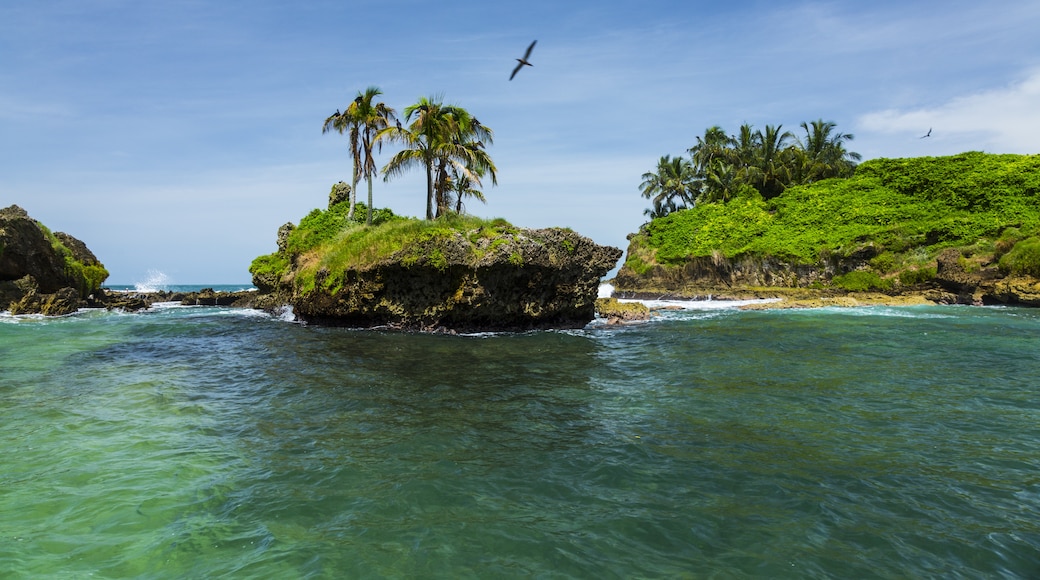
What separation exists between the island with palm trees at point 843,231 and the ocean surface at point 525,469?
26433 millimetres

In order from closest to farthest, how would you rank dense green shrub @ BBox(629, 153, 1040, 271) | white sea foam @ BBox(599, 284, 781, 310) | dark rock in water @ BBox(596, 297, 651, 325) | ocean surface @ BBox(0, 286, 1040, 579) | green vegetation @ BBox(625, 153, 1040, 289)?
ocean surface @ BBox(0, 286, 1040, 579) < dark rock in water @ BBox(596, 297, 651, 325) < white sea foam @ BBox(599, 284, 781, 310) < green vegetation @ BBox(625, 153, 1040, 289) < dense green shrub @ BBox(629, 153, 1040, 271)

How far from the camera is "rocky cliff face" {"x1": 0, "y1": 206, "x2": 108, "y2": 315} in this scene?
94.3ft

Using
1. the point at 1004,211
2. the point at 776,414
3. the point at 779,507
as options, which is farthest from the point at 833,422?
the point at 1004,211

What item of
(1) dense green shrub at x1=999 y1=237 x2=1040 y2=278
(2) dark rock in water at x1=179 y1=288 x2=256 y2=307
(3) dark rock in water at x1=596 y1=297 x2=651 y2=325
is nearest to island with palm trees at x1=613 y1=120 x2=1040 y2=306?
(1) dense green shrub at x1=999 y1=237 x2=1040 y2=278

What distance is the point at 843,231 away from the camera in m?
43.9

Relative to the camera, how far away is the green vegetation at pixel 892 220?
36875 mm

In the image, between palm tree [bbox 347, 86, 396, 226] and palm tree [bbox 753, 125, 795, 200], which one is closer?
palm tree [bbox 347, 86, 396, 226]

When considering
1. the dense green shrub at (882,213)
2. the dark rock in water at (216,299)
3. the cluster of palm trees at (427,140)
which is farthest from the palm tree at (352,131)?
the dense green shrub at (882,213)

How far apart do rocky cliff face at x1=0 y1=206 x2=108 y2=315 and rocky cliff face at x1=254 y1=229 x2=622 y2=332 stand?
19.2 m

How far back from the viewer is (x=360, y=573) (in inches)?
151

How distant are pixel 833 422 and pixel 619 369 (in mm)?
5215

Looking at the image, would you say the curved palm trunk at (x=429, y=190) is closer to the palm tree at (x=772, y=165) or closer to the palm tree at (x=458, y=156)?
the palm tree at (x=458, y=156)

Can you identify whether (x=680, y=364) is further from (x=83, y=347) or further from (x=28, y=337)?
(x=28, y=337)

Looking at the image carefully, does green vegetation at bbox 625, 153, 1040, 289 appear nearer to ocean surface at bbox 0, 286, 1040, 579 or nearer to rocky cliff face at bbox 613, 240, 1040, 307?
rocky cliff face at bbox 613, 240, 1040, 307
